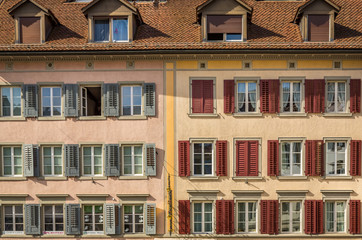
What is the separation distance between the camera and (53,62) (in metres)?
15.4

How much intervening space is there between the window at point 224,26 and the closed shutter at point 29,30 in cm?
805

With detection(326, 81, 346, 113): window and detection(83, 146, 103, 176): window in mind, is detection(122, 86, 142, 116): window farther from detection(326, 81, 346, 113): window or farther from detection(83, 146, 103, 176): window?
detection(326, 81, 346, 113): window

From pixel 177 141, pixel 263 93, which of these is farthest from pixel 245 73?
pixel 177 141

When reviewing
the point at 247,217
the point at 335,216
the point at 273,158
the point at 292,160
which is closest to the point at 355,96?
the point at 292,160

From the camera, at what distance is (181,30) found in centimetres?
1633

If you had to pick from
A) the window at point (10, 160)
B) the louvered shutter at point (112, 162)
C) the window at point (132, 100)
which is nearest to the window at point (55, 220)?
the window at point (10, 160)

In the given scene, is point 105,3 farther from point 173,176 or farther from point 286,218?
point 286,218

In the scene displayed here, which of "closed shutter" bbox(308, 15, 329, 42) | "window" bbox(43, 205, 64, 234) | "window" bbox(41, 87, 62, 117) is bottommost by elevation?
"window" bbox(43, 205, 64, 234)

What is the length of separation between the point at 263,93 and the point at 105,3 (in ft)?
27.5

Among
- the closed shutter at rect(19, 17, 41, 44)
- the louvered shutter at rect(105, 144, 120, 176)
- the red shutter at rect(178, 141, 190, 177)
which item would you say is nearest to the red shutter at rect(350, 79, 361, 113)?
the red shutter at rect(178, 141, 190, 177)

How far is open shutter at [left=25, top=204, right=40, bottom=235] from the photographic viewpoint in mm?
15250

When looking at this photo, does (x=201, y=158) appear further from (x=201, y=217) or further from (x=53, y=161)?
(x=53, y=161)

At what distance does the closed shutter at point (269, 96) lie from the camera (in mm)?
15203

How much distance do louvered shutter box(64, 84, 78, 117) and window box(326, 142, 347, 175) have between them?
1180cm
